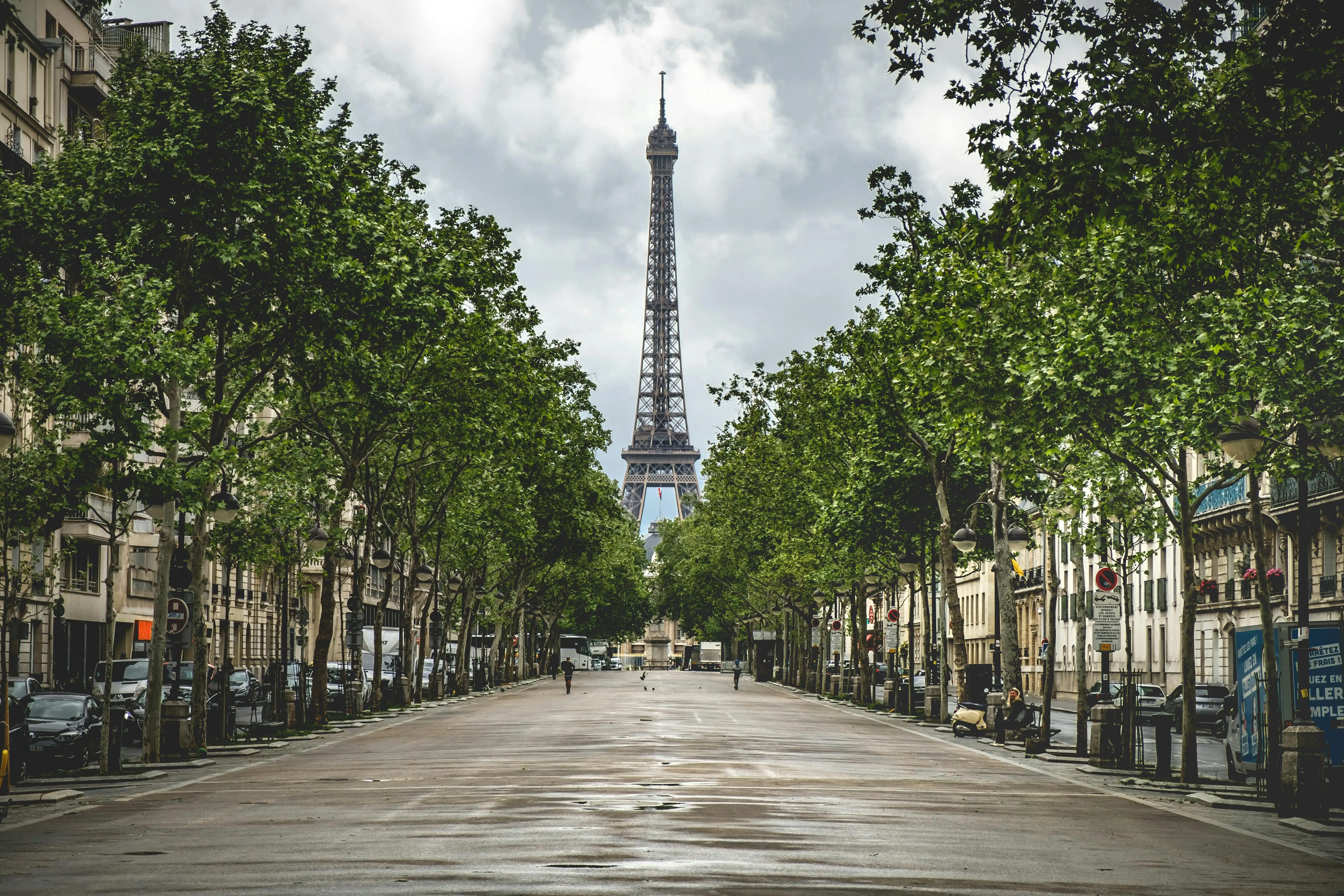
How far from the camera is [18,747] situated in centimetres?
2291

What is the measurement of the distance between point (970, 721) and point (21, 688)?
20040mm

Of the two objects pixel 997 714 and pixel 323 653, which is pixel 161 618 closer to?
pixel 323 653

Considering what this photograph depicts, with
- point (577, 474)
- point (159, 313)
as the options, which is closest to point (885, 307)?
point (159, 313)

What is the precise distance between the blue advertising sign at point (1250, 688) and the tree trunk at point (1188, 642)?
3.21ft

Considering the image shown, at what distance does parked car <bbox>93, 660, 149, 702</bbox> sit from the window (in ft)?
47.3

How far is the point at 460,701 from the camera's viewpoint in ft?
200

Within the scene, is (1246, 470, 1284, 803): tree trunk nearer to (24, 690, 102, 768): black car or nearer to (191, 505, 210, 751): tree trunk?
(24, 690, 102, 768): black car

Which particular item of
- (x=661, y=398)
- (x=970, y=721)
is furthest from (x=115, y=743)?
(x=661, y=398)

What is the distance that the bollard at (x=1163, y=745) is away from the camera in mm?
23234

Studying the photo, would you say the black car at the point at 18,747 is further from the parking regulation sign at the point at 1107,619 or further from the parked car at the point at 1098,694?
the parked car at the point at 1098,694

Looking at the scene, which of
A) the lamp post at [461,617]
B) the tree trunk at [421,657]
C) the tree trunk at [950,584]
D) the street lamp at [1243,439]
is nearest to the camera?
the street lamp at [1243,439]

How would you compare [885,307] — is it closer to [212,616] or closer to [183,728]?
[183,728]

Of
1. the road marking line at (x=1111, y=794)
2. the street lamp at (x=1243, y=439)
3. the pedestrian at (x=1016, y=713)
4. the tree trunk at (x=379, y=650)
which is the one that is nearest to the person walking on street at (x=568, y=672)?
the tree trunk at (x=379, y=650)

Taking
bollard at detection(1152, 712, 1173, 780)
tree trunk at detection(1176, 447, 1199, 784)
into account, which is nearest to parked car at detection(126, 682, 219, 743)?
bollard at detection(1152, 712, 1173, 780)
